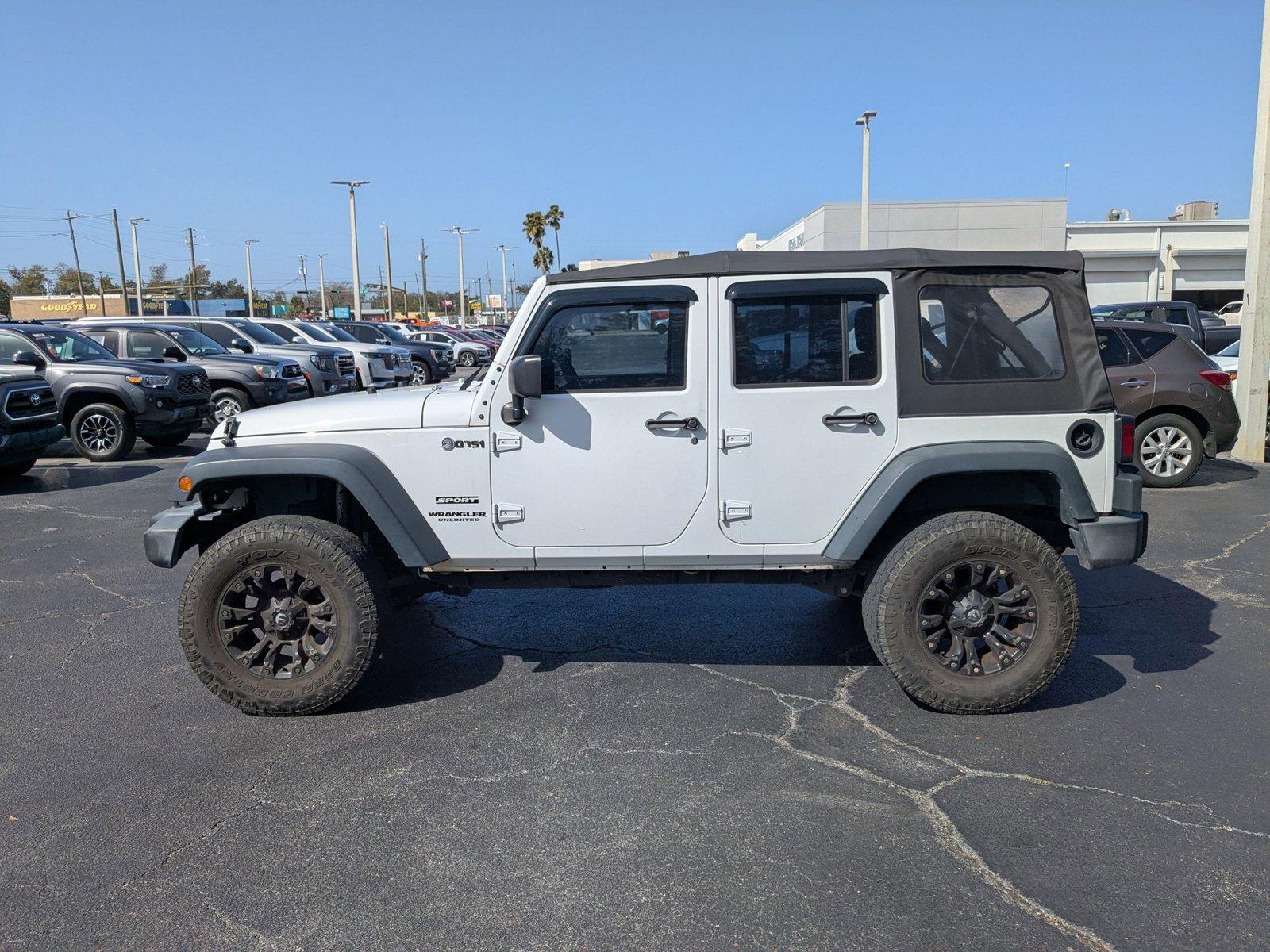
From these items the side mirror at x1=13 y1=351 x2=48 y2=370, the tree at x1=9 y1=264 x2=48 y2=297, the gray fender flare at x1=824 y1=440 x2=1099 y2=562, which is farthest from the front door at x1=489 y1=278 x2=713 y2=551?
the tree at x1=9 y1=264 x2=48 y2=297

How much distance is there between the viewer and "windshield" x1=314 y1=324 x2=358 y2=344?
76.4 feet

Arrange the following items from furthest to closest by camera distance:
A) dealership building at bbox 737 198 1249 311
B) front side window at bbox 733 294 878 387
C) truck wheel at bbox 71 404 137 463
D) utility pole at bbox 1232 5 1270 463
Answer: dealership building at bbox 737 198 1249 311, truck wheel at bbox 71 404 137 463, utility pole at bbox 1232 5 1270 463, front side window at bbox 733 294 878 387

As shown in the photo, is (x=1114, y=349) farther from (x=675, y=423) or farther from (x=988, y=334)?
(x=675, y=423)

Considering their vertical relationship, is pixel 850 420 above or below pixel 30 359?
below

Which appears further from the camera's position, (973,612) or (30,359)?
(30,359)

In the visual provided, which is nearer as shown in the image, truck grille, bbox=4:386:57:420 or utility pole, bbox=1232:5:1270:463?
truck grille, bbox=4:386:57:420

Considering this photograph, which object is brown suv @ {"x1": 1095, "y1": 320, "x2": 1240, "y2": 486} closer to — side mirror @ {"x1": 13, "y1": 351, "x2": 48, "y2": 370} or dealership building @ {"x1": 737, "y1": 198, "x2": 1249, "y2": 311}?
side mirror @ {"x1": 13, "y1": 351, "x2": 48, "y2": 370}

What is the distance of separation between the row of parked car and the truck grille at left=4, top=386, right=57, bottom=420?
1 centimetres

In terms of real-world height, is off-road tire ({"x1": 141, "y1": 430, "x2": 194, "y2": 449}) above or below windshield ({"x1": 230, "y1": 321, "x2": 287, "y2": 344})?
below

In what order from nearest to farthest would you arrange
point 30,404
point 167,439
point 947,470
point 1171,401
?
point 947,470
point 1171,401
point 30,404
point 167,439

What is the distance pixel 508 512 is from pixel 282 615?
112 centimetres

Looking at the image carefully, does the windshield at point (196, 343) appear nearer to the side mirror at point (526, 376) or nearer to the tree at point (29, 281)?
the side mirror at point (526, 376)

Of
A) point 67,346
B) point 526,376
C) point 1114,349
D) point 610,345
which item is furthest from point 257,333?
point 526,376

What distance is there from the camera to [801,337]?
443 centimetres
